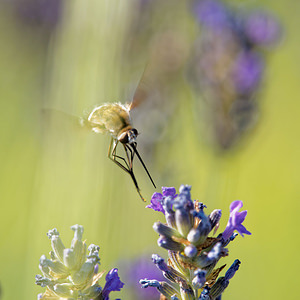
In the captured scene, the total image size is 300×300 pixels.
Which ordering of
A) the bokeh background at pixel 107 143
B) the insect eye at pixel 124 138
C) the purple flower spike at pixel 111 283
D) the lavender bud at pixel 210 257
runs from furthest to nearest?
1. the bokeh background at pixel 107 143
2. the insect eye at pixel 124 138
3. the purple flower spike at pixel 111 283
4. the lavender bud at pixel 210 257

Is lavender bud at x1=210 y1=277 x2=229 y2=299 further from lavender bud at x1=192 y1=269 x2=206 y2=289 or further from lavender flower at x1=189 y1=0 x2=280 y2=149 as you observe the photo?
lavender flower at x1=189 y1=0 x2=280 y2=149

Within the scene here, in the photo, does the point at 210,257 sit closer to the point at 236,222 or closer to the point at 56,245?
the point at 236,222

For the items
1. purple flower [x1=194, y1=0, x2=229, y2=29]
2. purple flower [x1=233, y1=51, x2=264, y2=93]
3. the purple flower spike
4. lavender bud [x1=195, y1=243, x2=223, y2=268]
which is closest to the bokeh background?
purple flower [x1=233, y1=51, x2=264, y2=93]

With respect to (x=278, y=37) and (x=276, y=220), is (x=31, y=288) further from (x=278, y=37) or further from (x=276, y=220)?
(x=278, y=37)

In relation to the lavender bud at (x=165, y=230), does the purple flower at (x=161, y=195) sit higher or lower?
higher

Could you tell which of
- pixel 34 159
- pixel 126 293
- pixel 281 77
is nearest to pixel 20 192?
pixel 34 159

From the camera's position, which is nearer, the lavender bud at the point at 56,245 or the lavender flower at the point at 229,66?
the lavender bud at the point at 56,245

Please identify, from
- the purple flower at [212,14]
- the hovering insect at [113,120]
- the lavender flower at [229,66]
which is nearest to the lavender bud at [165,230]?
the hovering insect at [113,120]

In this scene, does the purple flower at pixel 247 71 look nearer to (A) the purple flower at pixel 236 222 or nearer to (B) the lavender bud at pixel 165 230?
(A) the purple flower at pixel 236 222
